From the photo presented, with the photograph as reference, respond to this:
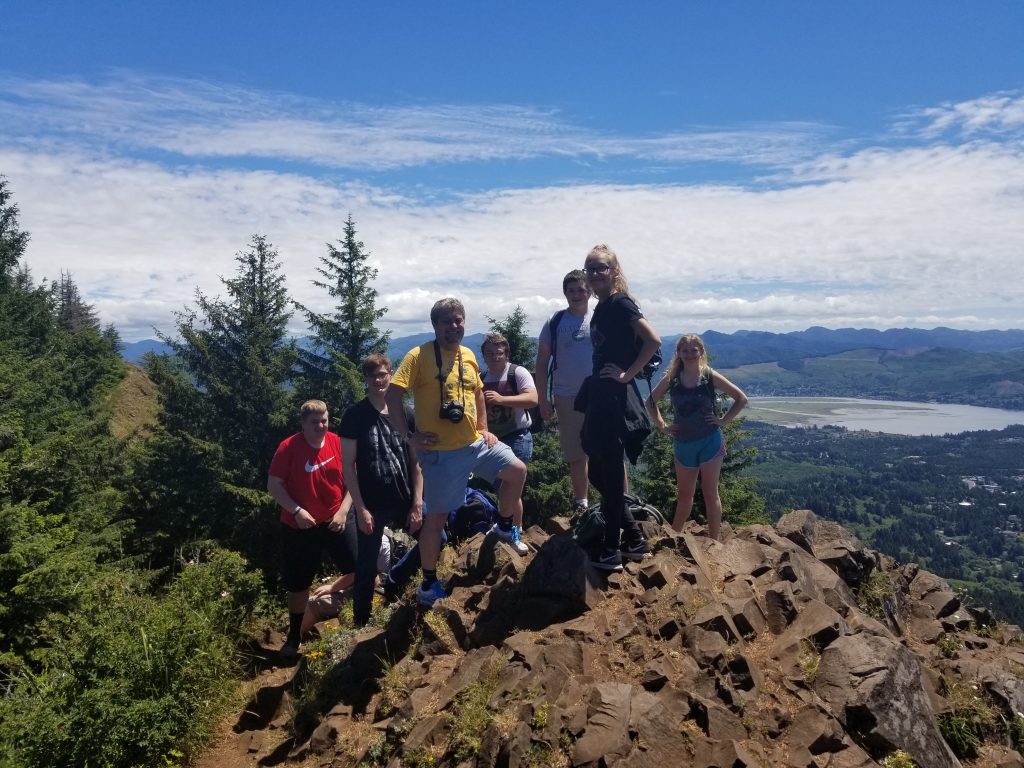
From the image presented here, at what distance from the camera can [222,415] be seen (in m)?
Result: 22.6

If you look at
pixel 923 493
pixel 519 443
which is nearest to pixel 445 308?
pixel 519 443

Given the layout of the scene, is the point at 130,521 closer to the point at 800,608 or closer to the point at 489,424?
the point at 489,424

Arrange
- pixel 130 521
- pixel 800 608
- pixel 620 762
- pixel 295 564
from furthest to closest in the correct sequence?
pixel 130 521, pixel 295 564, pixel 800 608, pixel 620 762

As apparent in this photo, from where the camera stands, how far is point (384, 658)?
225 inches

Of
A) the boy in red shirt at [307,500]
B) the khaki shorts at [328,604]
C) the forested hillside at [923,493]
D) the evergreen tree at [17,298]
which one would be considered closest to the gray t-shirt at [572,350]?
the boy in red shirt at [307,500]

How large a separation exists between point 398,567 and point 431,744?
112 inches

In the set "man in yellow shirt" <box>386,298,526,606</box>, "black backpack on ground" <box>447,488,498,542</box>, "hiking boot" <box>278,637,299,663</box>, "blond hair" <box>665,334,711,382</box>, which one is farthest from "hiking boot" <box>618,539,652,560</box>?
"hiking boot" <box>278,637,299,663</box>

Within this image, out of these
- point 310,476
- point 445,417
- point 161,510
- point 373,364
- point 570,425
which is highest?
point 373,364

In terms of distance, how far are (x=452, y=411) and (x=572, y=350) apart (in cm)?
188

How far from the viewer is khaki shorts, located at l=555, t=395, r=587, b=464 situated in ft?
22.1

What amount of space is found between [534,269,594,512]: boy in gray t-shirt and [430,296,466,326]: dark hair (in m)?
1.41

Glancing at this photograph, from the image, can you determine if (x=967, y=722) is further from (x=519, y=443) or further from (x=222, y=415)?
(x=222, y=415)

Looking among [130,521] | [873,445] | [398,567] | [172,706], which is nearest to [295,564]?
[398,567]

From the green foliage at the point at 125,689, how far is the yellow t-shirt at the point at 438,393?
2870mm
